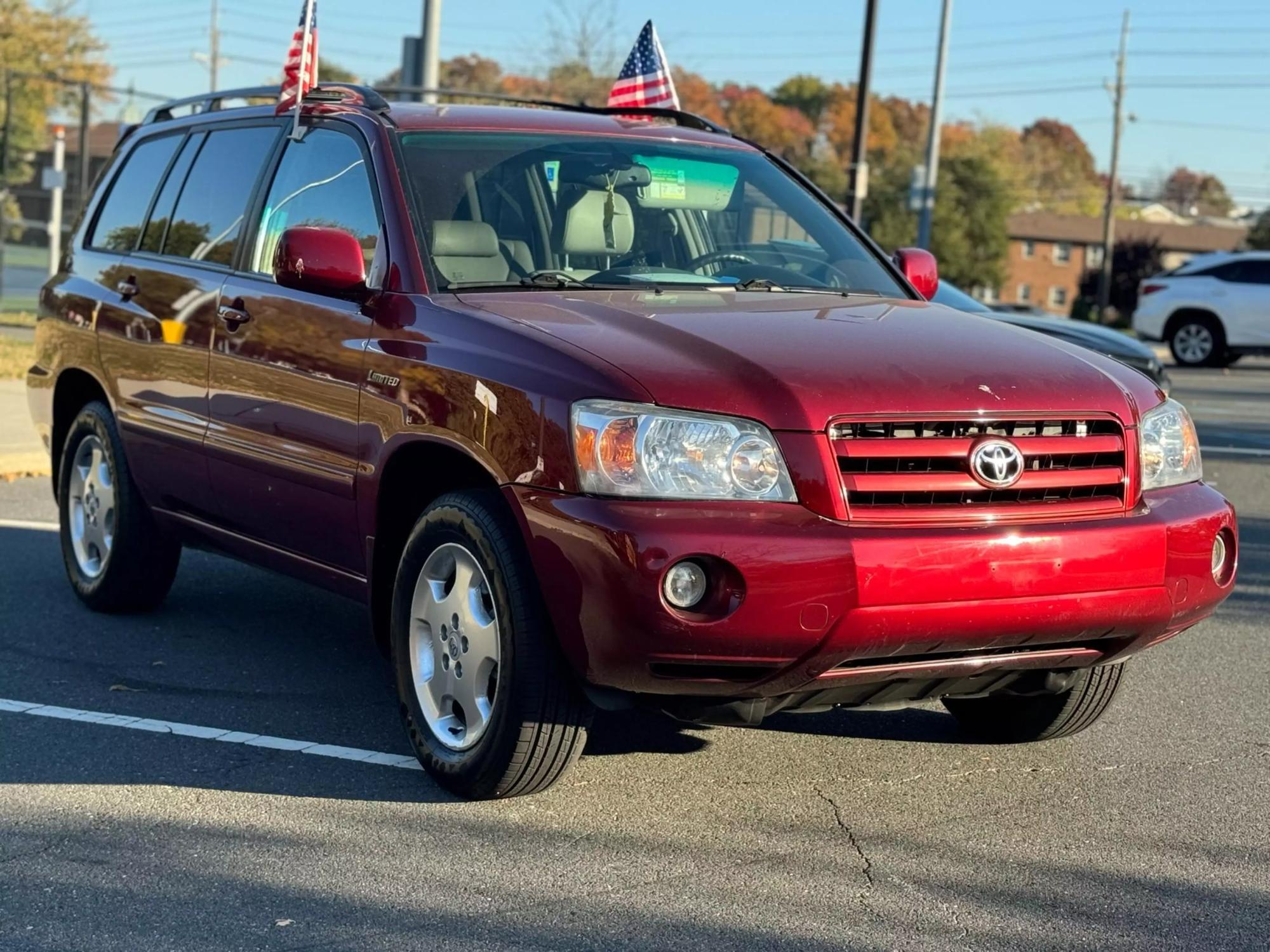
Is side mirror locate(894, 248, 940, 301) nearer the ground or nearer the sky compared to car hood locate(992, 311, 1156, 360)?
nearer the sky

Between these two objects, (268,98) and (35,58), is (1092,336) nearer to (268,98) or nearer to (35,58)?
(268,98)

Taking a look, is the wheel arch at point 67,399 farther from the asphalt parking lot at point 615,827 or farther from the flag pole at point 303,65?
the flag pole at point 303,65

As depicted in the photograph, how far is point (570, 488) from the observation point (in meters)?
3.96

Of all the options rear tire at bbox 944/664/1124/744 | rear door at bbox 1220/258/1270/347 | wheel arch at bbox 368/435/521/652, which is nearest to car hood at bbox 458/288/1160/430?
wheel arch at bbox 368/435/521/652

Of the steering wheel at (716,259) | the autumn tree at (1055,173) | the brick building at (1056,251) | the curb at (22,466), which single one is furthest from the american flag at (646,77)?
the autumn tree at (1055,173)

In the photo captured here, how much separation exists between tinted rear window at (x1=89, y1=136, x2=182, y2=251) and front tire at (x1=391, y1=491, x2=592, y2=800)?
9.04 ft

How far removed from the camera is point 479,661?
4.36 m

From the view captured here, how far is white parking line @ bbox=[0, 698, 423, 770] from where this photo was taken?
189 inches

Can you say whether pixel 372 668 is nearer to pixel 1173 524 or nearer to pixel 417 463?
pixel 417 463

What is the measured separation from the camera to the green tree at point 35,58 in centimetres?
5153

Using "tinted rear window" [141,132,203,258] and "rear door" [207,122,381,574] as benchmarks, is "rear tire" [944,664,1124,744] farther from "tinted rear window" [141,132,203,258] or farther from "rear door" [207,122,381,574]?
"tinted rear window" [141,132,203,258]

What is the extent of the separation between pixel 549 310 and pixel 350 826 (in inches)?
55.8

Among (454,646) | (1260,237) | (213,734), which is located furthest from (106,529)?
(1260,237)

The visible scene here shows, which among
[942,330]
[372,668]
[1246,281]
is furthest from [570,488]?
[1246,281]
